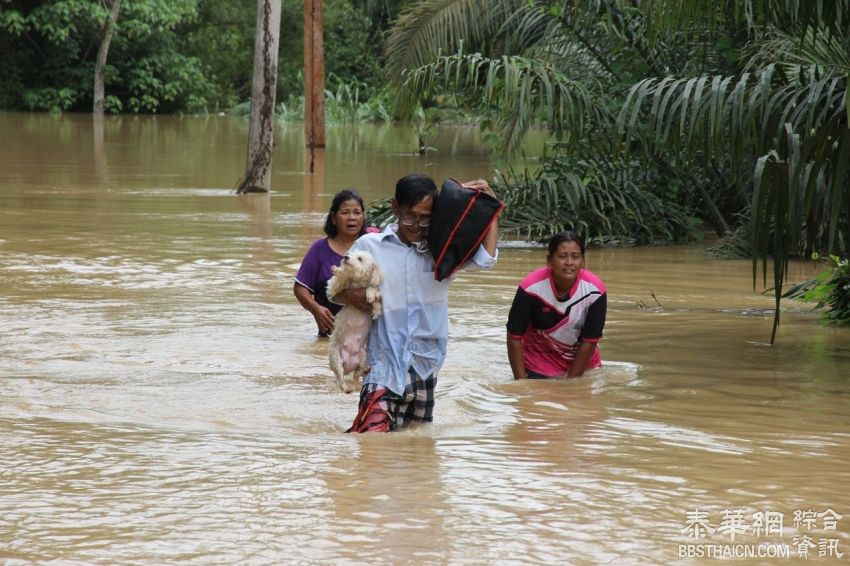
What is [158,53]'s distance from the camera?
4556 cm

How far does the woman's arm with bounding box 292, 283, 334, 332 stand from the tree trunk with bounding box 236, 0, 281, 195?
10.2 m

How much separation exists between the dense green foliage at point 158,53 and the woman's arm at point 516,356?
95.0 feet

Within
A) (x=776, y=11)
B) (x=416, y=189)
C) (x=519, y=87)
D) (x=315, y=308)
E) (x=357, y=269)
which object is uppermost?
(x=776, y=11)

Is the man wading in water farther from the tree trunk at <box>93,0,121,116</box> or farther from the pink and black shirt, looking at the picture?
the tree trunk at <box>93,0,121,116</box>

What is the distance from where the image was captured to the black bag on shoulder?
5.15 m

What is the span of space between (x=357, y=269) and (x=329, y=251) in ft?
9.71

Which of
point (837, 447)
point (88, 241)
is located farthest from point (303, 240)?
point (837, 447)

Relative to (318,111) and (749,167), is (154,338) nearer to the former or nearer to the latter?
(749,167)

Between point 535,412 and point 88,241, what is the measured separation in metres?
7.45

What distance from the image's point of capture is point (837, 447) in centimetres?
569

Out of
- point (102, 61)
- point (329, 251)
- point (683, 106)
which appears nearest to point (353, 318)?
point (329, 251)

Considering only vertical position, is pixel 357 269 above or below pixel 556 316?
above

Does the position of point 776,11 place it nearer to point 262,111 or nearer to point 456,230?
point 456,230

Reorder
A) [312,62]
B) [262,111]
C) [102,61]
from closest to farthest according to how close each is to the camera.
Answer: [262,111] → [312,62] → [102,61]
